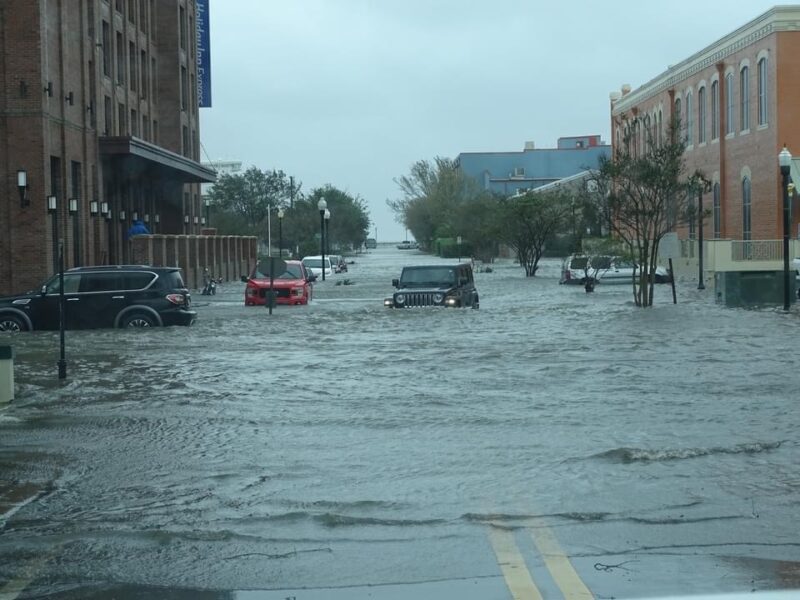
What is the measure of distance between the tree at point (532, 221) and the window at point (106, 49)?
25899 millimetres

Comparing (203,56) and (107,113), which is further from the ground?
(203,56)

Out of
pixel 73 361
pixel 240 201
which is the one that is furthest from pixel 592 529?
pixel 240 201

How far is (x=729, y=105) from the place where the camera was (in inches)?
2165

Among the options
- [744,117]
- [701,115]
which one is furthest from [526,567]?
[701,115]

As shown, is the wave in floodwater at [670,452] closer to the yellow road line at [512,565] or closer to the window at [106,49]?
the yellow road line at [512,565]

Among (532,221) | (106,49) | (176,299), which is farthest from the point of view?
(532,221)

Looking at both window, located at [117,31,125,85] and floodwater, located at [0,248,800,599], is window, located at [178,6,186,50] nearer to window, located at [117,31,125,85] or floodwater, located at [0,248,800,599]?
window, located at [117,31,125,85]

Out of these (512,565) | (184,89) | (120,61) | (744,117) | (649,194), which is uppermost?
(184,89)

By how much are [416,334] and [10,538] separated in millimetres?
18152

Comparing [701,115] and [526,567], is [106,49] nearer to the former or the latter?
[701,115]

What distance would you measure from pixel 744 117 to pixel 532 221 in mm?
17563

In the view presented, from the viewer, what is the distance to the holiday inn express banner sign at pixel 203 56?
73088 mm

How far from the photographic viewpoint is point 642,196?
36062 millimetres

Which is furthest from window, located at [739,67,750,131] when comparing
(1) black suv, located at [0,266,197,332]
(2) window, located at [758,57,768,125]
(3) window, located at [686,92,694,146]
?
(1) black suv, located at [0,266,197,332]
